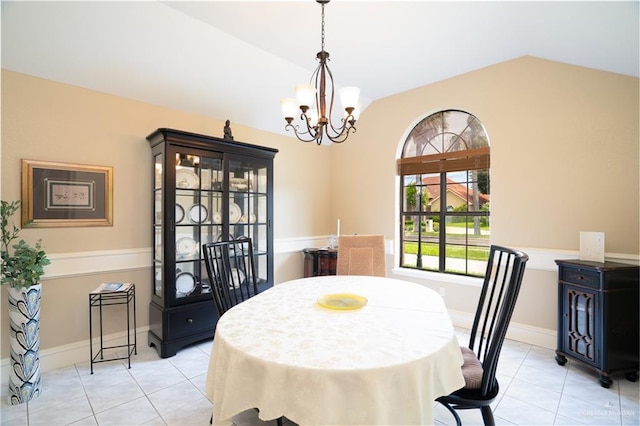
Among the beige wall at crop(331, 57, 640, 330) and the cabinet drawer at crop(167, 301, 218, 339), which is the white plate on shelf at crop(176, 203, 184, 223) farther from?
the beige wall at crop(331, 57, 640, 330)

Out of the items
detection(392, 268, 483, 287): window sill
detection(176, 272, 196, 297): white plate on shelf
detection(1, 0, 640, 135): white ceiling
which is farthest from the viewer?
detection(392, 268, 483, 287): window sill

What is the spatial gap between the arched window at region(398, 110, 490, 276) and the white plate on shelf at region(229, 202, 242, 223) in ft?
7.03

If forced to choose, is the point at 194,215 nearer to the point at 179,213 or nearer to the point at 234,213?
the point at 179,213

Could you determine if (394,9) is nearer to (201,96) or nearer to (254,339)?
(201,96)

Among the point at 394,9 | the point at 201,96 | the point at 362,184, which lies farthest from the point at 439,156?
the point at 201,96

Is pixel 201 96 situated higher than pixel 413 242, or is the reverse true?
pixel 201 96

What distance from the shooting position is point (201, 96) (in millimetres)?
3145

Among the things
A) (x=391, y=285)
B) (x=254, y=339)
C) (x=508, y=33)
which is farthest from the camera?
(x=508, y=33)

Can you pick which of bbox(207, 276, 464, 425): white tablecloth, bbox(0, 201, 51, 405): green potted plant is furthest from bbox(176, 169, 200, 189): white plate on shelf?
bbox(207, 276, 464, 425): white tablecloth

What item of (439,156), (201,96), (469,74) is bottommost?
(439,156)

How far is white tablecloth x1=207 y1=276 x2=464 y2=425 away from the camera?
99 centimetres

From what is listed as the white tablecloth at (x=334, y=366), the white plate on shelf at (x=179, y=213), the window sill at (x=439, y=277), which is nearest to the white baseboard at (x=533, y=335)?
the window sill at (x=439, y=277)

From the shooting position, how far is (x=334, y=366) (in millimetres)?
1022

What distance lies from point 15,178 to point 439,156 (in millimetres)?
4081
